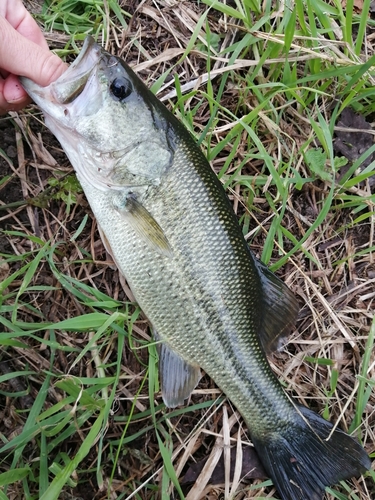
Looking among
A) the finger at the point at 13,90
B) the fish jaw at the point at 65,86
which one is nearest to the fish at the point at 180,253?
the fish jaw at the point at 65,86

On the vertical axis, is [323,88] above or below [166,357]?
above

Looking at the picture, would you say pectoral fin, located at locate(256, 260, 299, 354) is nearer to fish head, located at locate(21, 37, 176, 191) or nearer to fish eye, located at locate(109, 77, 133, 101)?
fish head, located at locate(21, 37, 176, 191)

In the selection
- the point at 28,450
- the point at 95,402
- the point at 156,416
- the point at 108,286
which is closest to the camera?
Result: the point at 95,402

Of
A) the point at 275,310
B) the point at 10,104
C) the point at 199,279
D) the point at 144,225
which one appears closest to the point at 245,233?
the point at 275,310

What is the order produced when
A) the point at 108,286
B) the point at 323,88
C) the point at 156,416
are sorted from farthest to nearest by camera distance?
the point at 323,88 < the point at 108,286 < the point at 156,416

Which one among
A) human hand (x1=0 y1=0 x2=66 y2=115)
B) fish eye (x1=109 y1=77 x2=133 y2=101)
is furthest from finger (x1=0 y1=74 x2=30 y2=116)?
fish eye (x1=109 y1=77 x2=133 y2=101)

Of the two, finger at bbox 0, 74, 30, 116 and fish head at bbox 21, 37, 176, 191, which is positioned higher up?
finger at bbox 0, 74, 30, 116

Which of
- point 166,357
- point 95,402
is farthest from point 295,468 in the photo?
point 95,402

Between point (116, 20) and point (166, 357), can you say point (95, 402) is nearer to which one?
point (166, 357)
